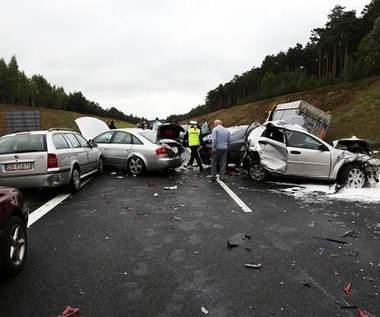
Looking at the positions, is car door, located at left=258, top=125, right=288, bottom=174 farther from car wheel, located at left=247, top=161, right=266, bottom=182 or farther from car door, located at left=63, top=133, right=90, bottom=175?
car door, located at left=63, top=133, right=90, bottom=175

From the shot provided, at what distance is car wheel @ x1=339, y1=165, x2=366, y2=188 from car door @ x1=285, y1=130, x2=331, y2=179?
16.7 inches

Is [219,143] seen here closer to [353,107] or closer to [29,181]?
[29,181]

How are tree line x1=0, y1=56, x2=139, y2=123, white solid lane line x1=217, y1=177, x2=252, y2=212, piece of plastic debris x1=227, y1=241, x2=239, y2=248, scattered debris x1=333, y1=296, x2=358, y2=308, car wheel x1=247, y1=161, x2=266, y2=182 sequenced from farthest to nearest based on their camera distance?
tree line x1=0, y1=56, x2=139, y2=123, car wheel x1=247, y1=161, x2=266, y2=182, white solid lane line x1=217, y1=177, x2=252, y2=212, piece of plastic debris x1=227, y1=241, x2=239, y2=248, scattered debris x1=333, y1=296, x2=358, y2=308

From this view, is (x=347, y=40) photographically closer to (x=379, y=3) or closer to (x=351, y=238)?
(x=379, y=3)

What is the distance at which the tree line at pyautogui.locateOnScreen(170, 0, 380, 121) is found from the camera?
43238 millimetres

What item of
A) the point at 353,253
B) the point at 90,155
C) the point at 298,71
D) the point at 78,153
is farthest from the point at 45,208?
the point at 298,71

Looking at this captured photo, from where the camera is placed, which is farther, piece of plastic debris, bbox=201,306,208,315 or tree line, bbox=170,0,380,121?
tree line, bbox=170,0,380,121

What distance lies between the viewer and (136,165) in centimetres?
1153

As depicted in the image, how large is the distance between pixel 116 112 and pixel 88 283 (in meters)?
149

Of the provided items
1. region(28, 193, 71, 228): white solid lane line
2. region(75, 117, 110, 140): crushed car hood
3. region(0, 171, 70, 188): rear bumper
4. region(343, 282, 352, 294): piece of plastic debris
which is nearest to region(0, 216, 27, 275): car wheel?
region(28, 193, 71, 228): white solid lane line

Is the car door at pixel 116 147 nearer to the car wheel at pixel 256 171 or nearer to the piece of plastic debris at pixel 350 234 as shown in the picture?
the car wheel at pixel 256 171

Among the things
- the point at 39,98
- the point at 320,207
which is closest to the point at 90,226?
the point at 320,207

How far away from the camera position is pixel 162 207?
7.31 meters

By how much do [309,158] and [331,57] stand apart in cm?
5691
